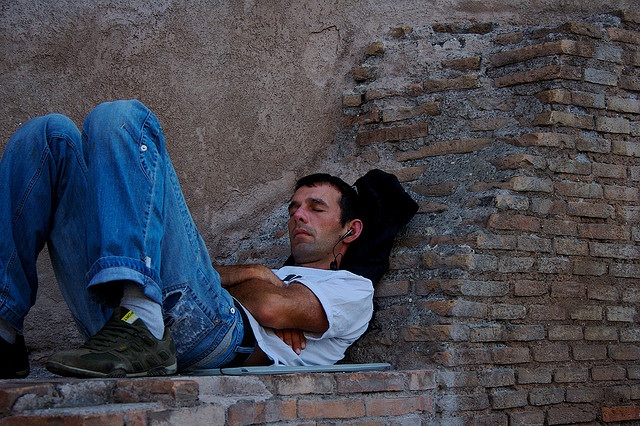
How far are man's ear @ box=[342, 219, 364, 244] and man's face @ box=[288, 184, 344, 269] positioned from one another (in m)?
0.05

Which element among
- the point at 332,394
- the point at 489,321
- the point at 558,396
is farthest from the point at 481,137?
the point at 332,394

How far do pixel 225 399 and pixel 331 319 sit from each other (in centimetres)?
87

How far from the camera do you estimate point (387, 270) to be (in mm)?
4195

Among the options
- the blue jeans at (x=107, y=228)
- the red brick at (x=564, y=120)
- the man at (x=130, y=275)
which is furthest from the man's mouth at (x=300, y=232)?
the red brick at (x=564, y=120)

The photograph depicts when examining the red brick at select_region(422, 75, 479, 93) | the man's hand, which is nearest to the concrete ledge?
the man's hand

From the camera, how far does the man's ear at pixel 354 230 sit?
432 centimetres

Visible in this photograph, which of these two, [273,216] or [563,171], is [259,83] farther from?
[563,171]

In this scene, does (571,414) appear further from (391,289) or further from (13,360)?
(13,360)

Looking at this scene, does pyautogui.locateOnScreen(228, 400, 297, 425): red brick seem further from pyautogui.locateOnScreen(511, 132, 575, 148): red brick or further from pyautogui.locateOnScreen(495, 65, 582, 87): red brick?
pyautogui.locateOnScreen(495, 65, 582, 87): red brick

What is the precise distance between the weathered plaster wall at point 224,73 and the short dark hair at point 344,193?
40cm

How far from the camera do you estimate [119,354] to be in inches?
110

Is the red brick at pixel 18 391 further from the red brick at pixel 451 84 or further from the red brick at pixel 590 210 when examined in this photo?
the red brick at pixel 451 84

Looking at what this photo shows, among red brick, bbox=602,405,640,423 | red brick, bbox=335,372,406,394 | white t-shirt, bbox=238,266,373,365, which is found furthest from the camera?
red brick, bbox=602,405,640,423

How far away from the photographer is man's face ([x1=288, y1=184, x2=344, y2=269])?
4.25 meters
